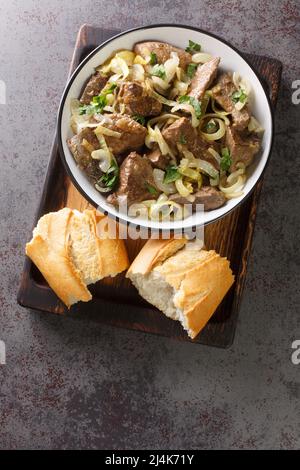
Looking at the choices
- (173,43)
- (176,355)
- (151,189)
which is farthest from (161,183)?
(176,355)

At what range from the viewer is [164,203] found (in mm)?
2957

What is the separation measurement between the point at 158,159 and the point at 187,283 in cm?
62

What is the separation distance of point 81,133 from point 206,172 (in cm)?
62

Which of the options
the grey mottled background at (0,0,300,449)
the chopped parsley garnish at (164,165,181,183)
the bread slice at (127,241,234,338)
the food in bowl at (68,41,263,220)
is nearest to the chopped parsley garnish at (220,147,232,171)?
the food in bowl at (68,41,263,220)

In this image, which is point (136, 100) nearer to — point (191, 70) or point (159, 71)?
point (159, 71)

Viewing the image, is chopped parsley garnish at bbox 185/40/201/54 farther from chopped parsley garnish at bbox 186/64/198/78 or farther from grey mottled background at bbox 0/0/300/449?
grey mottled background at bbox 0/0/300/449

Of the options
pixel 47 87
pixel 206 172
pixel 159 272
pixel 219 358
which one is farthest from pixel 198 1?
pixel 219 358

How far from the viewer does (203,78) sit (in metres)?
2.97

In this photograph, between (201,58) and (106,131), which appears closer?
(106,131)

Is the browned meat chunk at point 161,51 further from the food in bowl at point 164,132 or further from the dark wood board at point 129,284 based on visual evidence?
the dark wood board at point 129,284

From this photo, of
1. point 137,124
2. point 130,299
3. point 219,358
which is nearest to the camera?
point 137,124

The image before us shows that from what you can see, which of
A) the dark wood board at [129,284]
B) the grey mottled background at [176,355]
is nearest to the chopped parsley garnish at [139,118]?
the dark wood board at [129,284]

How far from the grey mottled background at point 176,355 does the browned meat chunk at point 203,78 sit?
2.38 ft

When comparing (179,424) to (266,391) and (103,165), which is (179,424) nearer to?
(266,391)
